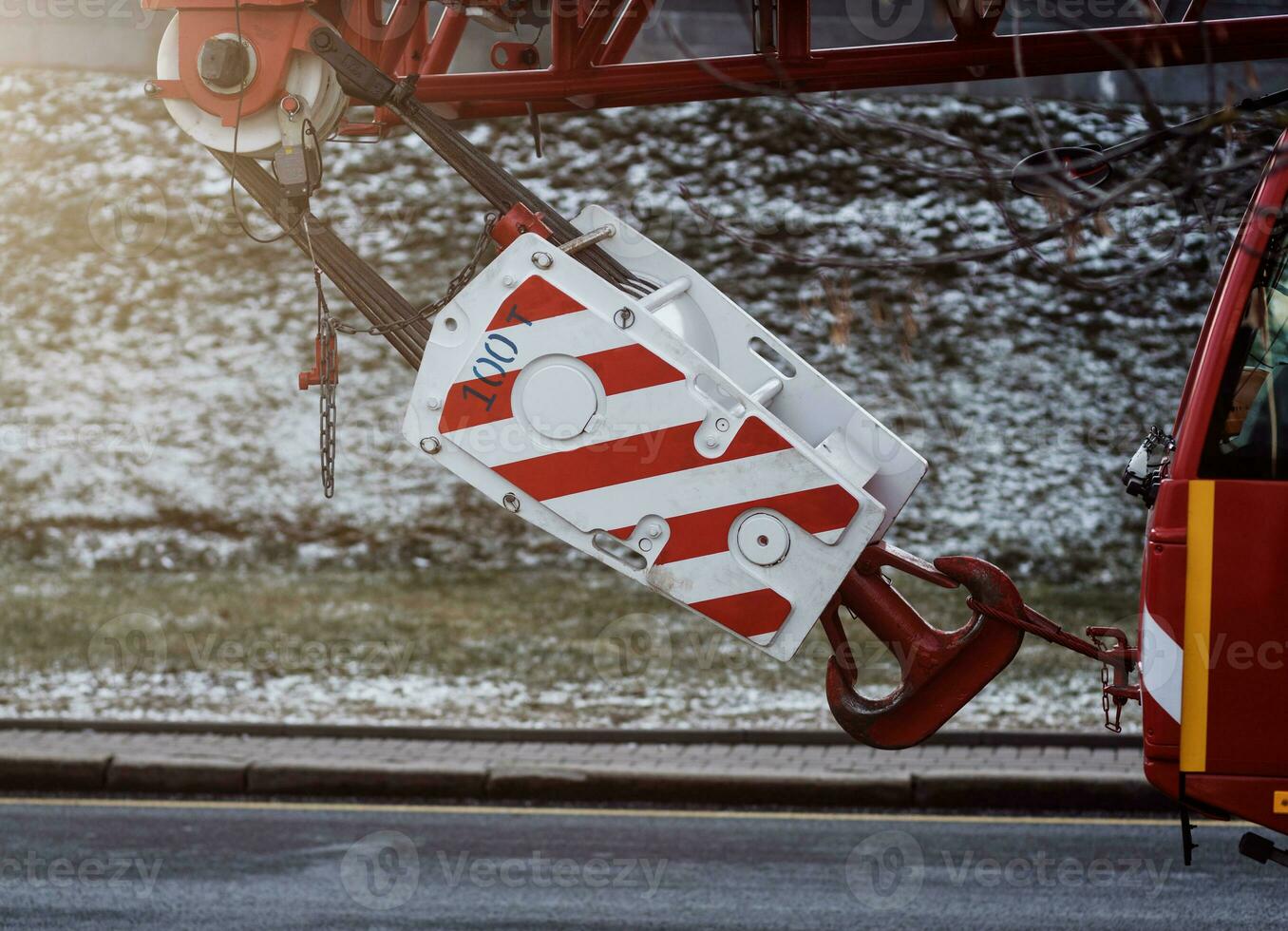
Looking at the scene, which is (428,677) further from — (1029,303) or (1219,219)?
(1029,303)

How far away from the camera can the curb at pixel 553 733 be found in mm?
8289

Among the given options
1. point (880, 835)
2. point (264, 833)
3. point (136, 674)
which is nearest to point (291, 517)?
point (136, 674)

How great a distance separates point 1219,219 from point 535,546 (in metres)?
10.6

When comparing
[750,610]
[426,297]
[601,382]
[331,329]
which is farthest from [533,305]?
[426,297]

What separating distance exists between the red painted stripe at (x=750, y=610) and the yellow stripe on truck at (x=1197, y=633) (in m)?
0.88

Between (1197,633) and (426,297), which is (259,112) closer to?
(1197,633)

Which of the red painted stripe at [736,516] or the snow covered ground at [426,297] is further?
the snow covered ground at [426,297]

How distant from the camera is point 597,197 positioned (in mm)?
17922

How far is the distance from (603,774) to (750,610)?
14.1 feet

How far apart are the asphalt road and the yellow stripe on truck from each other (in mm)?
2708

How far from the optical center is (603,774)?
25.2 feet

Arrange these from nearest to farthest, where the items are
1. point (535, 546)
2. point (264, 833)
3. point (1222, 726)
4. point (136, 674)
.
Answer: point (1222, 726)
point (264, 833)
point (136, 674)
point (535, 546)

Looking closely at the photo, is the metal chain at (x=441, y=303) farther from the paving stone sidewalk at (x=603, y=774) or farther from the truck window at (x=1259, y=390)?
the paving stone sidewalk at (x=603, y=774)

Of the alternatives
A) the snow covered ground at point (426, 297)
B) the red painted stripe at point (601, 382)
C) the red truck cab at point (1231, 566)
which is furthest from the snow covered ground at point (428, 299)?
the red truck cab at point (1231, 566)
